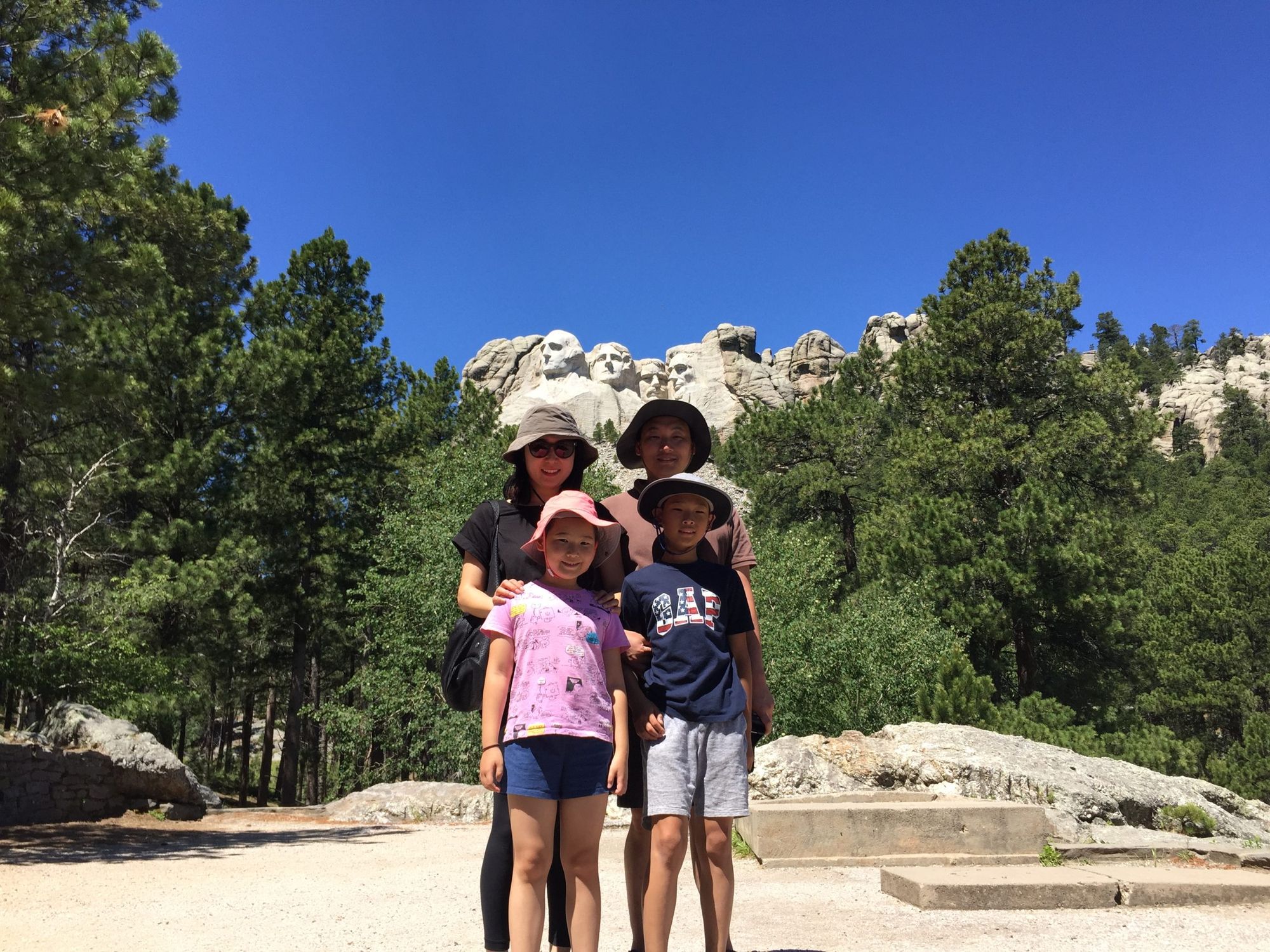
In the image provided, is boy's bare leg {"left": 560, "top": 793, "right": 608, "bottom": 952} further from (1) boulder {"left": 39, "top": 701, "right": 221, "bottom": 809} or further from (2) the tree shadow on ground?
(1) boulder {"left": 39, "top": 701, "right": 221, "bottom": 809}

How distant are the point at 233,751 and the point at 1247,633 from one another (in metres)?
44.8

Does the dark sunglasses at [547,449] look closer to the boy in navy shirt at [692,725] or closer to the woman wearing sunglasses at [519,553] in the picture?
the woman wearing sunglasses at [519,553]

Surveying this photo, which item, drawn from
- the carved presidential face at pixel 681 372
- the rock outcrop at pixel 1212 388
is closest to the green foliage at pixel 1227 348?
the rock outcrop at pixel 1212 388

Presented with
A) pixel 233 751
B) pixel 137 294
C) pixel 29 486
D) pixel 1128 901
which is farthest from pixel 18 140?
pixel 233 751

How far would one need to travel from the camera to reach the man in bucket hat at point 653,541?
2.80 meters

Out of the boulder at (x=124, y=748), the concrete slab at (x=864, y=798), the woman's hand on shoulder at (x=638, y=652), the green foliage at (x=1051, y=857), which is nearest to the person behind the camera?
the woman's hand on shoulder at (x=638, y=652)

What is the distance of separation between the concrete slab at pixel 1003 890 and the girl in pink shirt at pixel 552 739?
104 inches

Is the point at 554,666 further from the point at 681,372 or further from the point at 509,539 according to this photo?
the point at 681,372

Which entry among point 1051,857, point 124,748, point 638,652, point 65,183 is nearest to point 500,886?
point 638,652

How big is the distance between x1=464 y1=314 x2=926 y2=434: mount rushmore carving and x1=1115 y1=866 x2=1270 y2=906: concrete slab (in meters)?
56.1

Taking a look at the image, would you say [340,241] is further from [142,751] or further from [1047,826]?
[1047,826]

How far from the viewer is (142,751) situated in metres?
10.2

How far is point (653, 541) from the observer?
3.12m

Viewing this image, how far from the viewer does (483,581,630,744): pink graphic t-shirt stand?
2.40m
